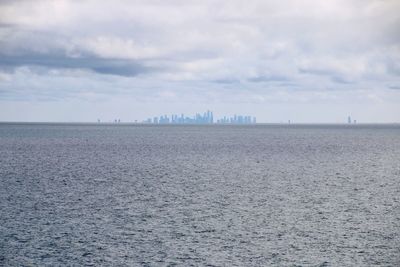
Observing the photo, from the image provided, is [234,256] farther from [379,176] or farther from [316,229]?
[379,176]

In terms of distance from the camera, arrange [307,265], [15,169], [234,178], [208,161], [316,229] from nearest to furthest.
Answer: [307,265] < [316,229] < [234,178] < [15,169] < [208,161]

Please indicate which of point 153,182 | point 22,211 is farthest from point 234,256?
point 153,182

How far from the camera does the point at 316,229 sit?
27.0m

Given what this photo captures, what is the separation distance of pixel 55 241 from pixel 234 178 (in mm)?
29823

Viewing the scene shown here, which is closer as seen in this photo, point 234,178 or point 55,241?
point 55,241

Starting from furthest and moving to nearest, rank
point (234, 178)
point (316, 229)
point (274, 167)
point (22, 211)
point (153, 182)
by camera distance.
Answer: point (274, 167), point (234, 178), point (153, 182), point (22, 211), point (316, 229)

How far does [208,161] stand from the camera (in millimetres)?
75438

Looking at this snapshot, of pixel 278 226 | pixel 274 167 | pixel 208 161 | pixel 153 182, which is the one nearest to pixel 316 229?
pixel 278 226

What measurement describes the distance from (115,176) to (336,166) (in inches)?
1193

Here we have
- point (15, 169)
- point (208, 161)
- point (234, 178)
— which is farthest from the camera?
Result: point (208, 161)

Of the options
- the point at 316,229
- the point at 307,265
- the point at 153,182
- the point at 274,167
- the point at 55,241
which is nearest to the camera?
the point at 307,265

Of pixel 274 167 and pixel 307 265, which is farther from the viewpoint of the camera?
pixel 274 167

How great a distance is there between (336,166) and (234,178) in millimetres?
21334

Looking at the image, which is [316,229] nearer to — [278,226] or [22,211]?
[278,226]
